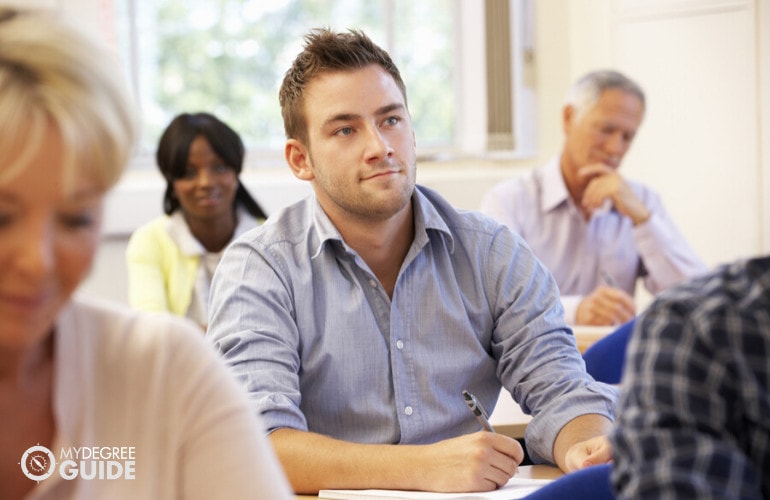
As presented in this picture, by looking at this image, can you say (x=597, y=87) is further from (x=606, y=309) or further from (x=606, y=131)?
(x=606, y=309)

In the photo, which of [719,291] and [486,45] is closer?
[719,291]

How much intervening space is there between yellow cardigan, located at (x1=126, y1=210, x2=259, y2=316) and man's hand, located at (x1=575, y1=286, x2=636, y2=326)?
1372 mm

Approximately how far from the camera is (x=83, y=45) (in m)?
0.95

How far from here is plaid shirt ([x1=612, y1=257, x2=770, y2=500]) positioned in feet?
3.18

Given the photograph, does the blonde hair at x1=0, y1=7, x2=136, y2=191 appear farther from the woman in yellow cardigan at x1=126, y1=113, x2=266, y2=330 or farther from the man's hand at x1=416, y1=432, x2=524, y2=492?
the woman in yellow cardigan at x1=126, y1=113, x2=266, y2=330

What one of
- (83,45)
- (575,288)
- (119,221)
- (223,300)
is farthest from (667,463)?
(119,221)

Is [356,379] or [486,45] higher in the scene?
[486,45]

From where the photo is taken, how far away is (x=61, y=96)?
93 centimetres

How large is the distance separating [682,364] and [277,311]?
125 cm

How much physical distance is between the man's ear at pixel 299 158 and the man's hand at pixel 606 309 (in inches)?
55.6

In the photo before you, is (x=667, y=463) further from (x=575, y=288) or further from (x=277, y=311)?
(x=575, y=288)

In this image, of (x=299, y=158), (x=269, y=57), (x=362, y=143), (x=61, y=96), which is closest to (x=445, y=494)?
(x=362, y=143)

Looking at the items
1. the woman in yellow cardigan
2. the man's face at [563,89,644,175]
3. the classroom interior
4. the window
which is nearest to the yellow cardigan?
the woman in yellow cardigan

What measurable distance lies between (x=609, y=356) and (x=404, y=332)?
2.88 ft
